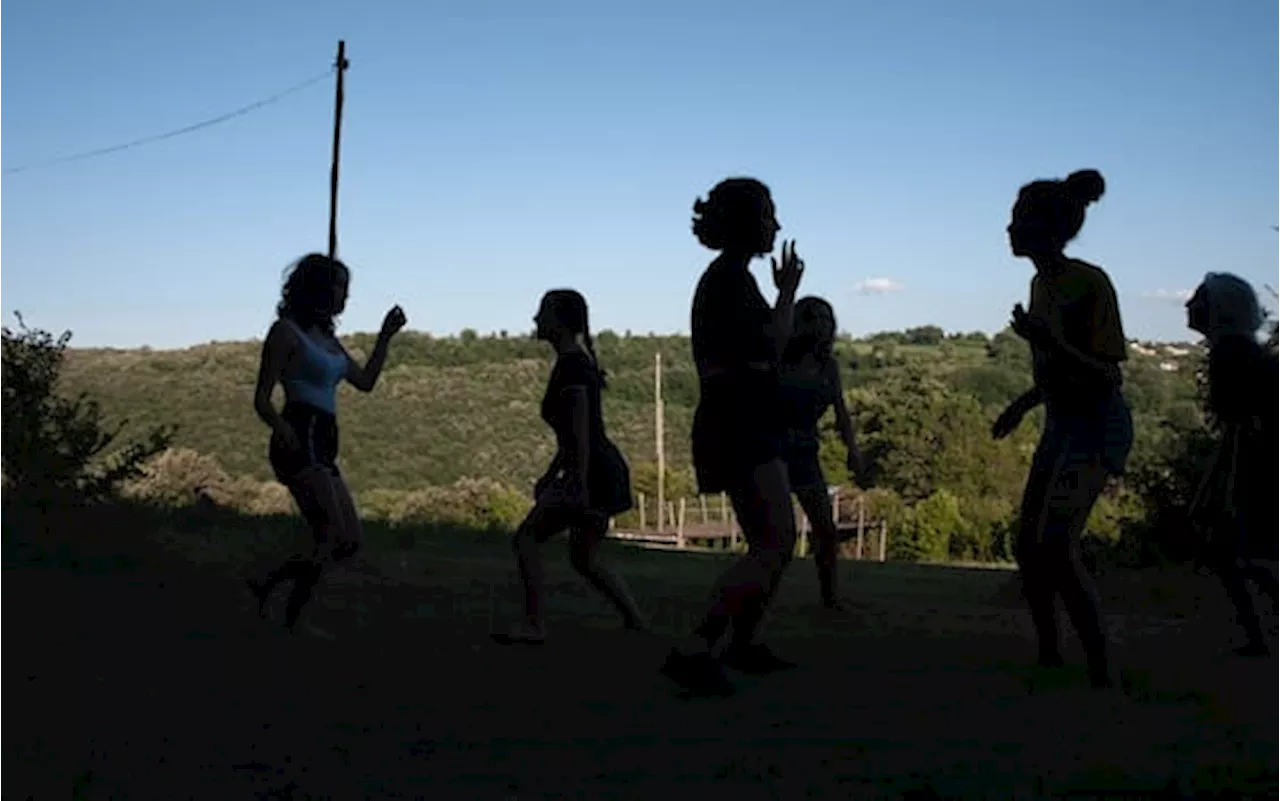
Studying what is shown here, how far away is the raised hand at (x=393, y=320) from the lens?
7773mm

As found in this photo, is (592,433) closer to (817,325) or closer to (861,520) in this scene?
(817,325)

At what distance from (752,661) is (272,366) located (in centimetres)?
286

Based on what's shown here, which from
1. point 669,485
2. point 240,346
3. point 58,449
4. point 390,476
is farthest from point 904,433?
point 58,449

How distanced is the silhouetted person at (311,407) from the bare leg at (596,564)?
113 cm

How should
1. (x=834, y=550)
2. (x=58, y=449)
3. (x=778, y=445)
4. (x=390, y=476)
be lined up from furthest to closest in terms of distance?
(x=390, y=476) < (x=58, y=449) < (x=834, y=550) < (x=778, y=445)

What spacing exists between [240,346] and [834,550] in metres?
84.1

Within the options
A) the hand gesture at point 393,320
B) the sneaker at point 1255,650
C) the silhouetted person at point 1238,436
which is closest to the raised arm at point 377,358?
the hand gesture at point 393,320

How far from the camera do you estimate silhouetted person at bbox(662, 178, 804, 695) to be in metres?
5.88

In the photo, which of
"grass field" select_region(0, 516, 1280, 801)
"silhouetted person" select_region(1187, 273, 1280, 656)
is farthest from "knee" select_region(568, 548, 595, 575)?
"silhouetted person" select_region(1187, 273, 1280, 656)

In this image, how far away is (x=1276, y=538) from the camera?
7535 mm

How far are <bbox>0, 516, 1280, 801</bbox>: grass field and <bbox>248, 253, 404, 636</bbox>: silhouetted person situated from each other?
500mm

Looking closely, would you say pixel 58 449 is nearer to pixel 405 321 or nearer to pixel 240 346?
pixel 405 321

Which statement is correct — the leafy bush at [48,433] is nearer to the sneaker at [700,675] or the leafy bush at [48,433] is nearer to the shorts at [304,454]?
the shorts at [304,454]

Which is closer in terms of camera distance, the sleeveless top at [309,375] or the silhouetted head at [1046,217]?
the silhouetted head at [1046,217]
